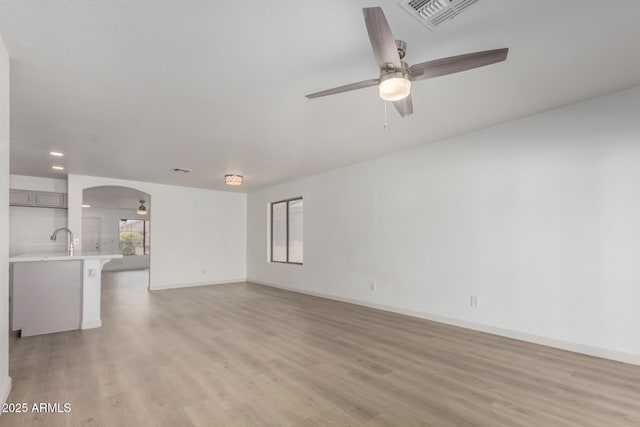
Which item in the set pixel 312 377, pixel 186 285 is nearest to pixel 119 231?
pixel 186 285

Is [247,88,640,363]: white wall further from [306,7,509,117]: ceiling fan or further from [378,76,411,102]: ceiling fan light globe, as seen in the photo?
[378,76,411,102]: ceiling fan light globe

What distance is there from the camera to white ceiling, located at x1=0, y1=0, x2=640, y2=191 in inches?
75.5

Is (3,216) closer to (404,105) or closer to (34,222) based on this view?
(404,105)

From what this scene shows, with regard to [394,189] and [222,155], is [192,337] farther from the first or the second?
[394,189]

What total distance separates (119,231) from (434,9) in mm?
14003

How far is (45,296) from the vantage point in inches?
163

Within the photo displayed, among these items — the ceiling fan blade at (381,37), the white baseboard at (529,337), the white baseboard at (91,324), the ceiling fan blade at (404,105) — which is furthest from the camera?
the white baseboard at (91,324)

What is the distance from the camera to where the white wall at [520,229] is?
10.0 ft

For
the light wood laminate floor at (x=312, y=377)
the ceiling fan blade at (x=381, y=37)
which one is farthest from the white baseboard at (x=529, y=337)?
the ceiling fan blade at (x=381, y=37)

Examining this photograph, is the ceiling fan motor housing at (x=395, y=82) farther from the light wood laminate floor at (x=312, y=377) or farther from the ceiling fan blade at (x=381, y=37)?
the light wood laminate floor at (x=312, y=377)

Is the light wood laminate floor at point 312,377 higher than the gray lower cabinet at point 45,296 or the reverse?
the reverse

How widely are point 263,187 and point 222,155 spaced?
315cm

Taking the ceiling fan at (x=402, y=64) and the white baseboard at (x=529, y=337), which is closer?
the ceiling fan at (x=402, y=64)

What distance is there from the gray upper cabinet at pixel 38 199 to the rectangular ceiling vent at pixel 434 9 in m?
7.84
